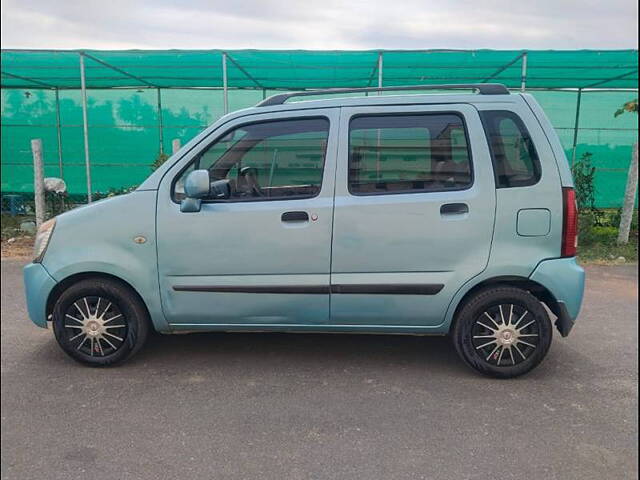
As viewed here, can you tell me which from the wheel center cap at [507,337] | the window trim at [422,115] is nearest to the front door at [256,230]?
the window trim at [422,115]

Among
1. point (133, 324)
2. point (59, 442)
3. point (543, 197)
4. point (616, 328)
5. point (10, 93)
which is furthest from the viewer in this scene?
point (10, 93)

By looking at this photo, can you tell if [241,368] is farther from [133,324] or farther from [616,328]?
[616,328]

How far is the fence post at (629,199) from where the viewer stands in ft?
26.9

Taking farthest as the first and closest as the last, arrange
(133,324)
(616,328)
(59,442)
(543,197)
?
(616,328), (133,324), (543,197), (59,442)

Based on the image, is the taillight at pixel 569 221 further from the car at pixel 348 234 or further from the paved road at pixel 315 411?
the paved road at pixel 315 411

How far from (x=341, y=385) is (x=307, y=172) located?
1462 mm

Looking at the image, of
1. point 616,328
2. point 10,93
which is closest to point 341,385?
point 616,328

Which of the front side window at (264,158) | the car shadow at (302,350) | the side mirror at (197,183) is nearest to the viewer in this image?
the side mirror at (197,183)

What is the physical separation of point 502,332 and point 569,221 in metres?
0.85

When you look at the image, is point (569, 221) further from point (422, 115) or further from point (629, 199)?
point (629, 199)

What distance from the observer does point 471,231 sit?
3.31m

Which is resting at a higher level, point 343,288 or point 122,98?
point 122,98

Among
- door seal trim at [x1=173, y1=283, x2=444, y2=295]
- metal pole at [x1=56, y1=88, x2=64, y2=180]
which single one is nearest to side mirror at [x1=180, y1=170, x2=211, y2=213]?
door seal trim at [x1=173, y1=283, x2=444, y2=295]

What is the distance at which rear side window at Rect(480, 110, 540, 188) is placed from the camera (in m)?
3.32
